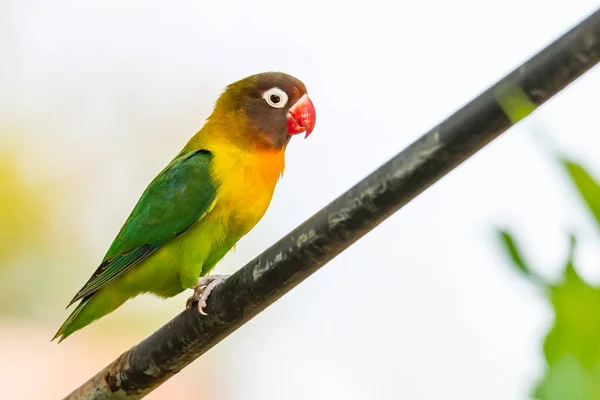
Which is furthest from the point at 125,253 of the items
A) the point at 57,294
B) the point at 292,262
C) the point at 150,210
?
the point at 57,294

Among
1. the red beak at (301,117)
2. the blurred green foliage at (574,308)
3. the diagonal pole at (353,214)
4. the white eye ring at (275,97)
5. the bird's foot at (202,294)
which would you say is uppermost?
the white eye ring at (275,97)

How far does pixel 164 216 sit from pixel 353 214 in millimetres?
1422

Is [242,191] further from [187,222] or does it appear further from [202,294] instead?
[202,294]

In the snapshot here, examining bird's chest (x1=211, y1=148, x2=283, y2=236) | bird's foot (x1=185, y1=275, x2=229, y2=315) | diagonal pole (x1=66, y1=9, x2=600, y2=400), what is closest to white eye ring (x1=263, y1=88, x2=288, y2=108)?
bird's chest (x1=211, y1=148, x2=283, y2=236)

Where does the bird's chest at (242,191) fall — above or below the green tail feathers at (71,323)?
above

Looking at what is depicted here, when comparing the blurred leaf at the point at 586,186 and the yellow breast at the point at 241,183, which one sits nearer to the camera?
the blurred leaf at the point at 586,186

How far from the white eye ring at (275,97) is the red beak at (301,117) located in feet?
0.12

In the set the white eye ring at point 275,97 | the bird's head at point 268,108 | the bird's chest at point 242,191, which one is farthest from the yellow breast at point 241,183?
the white eye ring at point 275,97

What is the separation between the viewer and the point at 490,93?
0.75 metres

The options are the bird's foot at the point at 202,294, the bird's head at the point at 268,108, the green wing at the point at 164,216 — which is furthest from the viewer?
the bird's head at the point at 268,108

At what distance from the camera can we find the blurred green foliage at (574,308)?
31 cm

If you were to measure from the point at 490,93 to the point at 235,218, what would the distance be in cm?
156

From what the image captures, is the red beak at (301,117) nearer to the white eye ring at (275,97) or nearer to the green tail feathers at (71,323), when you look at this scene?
the white eye ring at (275,97)

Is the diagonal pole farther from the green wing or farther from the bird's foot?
the green wing
